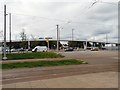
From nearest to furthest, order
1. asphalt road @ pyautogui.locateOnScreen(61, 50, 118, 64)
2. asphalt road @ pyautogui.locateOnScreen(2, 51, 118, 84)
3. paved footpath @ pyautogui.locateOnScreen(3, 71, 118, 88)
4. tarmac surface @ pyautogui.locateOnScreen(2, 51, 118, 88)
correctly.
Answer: paved footpath @ pyautogui.locateOnScreen(3, 71, 118, 88) → tarmac surface @ pyautogui.locateOnScreen(2, 51, 118, 88) → asphalt road @ pyautogui.locateOnScreen(2, 51, 118, 84) → asphalt road @ pyautogui.locateOnScreen(61, 50, 118, 64)

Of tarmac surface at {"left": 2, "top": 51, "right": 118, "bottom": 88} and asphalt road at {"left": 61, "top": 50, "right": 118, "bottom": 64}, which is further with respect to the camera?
asphalt road at {"left": 61, "top": 50, "right": 118, "bottom": 64}

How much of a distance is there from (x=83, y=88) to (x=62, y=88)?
835mm

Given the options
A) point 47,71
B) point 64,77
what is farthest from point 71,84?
point 47,71

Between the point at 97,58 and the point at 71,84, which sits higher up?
the point at 71,84

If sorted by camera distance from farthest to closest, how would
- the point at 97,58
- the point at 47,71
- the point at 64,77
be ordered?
the point at 97,58 → the point at 47,71 → the point at 64,77

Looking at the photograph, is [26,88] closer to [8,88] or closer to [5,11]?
[8,88]

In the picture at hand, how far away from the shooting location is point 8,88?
908cm

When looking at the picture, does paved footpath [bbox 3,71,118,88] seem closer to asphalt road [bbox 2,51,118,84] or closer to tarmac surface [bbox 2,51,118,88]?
tarmac surface [bbox 2,51,118,88]

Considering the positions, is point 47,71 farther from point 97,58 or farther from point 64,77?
point 97,58

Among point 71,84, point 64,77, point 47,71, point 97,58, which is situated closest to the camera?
point 71,84

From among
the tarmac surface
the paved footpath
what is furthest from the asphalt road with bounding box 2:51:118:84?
the paved footpath

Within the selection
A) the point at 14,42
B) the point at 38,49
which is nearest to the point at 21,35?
the point at 38,49

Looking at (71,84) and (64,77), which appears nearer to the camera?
(71,84)

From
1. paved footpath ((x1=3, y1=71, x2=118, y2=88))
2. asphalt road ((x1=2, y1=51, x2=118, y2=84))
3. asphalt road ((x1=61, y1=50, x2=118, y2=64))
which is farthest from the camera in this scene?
asphalt road ((x1=61, y1=50, x2=118, y2=64))
